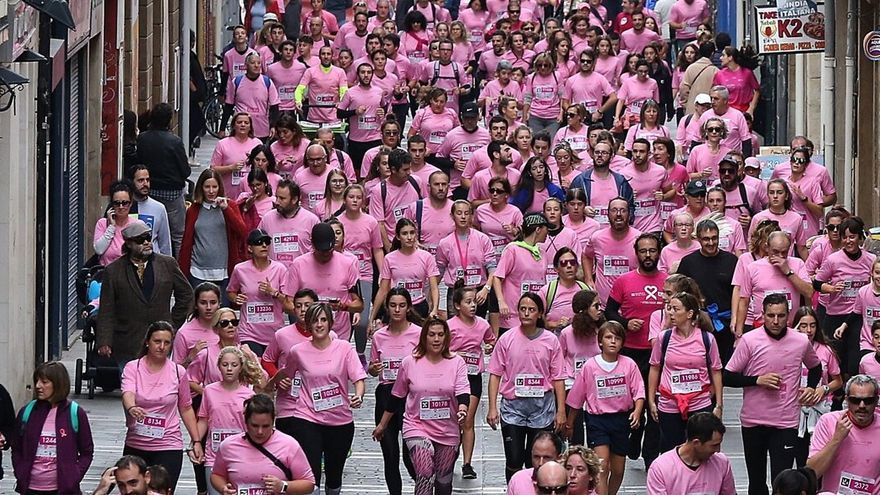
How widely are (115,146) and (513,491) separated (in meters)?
13.5

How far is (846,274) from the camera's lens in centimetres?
1917

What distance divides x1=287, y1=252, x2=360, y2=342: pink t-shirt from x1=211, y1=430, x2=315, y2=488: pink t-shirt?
14.2 feet

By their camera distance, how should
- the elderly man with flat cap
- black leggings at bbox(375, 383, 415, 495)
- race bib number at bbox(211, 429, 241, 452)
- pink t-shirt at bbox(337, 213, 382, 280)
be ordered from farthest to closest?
1. pink t-shirt at bbox(337, 213, 382, 280)
2. the elderly man with flat cap
3. black leggings at bbox(375, 383, 415, 495)
4. race bib number at bbox(211, 429, 241, 452)

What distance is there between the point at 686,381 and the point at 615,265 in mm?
3120

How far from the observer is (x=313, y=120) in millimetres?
28172

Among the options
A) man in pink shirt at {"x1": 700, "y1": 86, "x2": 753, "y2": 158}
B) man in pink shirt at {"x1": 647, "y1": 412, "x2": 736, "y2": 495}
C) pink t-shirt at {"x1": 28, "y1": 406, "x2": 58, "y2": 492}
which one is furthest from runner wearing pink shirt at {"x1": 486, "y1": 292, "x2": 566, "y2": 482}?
man in pink shirt at {"x1": 700, "y1": 86, "x2": 753, "y2": 158}

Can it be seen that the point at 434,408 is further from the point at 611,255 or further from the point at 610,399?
the point at 611,255

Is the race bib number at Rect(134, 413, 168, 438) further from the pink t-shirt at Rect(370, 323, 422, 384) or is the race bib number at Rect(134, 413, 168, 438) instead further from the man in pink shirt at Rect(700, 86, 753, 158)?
the man in pink shirt at Rect(700, 86, 753, 158)

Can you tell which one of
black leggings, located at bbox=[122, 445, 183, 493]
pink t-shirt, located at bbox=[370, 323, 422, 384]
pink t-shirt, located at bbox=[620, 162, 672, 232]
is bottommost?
black leggings, located at bbox=[122, 445, 183, 493]

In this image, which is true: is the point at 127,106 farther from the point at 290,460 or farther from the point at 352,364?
the point at 290,460

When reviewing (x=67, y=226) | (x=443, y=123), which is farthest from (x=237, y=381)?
(x=443, y=123)

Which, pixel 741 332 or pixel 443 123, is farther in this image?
pixel 443 123

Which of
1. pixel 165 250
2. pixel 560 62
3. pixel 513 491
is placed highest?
pixel 560 62

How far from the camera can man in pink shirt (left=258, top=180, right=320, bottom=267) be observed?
2048cm
